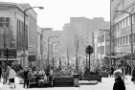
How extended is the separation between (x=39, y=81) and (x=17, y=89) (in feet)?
5.63

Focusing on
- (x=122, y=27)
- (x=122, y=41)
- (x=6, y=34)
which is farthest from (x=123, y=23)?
(x=6, y=34)

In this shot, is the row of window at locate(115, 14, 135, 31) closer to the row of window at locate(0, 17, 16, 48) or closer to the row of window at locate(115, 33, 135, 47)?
the row of window at locate(115, 33, 135, 47)

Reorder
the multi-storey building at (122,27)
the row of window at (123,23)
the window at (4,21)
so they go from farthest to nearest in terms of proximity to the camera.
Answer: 1. the window at (4,21)
2. the row of window at (123,23)
3. the multi-storey building at (122,27)

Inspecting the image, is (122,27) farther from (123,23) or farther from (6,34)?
(6,34)

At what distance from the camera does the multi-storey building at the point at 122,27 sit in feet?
242

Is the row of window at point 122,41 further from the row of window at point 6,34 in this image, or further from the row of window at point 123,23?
the row of window at point 6,34

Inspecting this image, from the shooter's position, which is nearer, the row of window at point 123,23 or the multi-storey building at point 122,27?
the multi-storey building at point 122,27

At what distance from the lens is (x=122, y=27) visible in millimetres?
82125

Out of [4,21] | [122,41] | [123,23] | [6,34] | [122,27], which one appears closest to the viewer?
[6,34]

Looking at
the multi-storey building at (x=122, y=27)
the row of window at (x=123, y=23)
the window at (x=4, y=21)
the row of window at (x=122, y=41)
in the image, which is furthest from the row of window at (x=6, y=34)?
the row of window at (x=123, y=23)

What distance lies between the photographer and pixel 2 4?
7769cm

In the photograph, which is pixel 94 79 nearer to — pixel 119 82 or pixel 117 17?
pixel 119 82

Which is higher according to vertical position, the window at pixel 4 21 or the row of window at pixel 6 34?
the window at pixel 4 21

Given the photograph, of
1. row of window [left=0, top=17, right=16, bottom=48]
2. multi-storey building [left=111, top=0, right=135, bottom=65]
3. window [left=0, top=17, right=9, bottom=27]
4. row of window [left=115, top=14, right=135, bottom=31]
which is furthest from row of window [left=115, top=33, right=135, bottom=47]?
window [left=0, top=17, right=9, bottom=27]
